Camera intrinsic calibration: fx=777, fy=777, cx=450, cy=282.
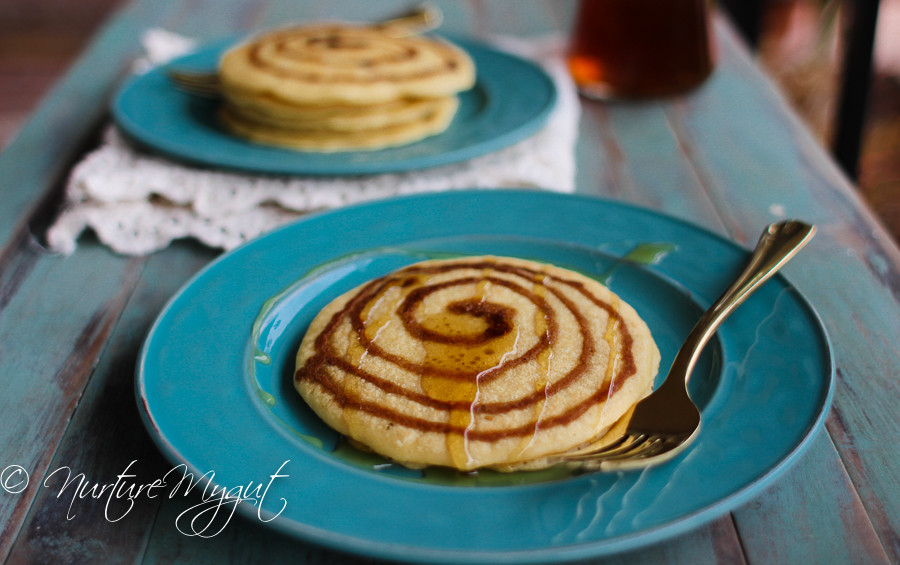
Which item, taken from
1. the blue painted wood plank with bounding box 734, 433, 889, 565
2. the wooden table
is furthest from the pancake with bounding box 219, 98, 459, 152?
the blue painted wood plank with bounding box 734, 433, 889, 565

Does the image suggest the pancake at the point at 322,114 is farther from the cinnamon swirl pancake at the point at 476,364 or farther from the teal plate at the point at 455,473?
the cinnamon swirl pancake at the point at 476,364

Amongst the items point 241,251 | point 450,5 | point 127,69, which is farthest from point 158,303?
point 450,5

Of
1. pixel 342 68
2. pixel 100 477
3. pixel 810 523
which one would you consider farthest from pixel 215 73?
pixel 810 523

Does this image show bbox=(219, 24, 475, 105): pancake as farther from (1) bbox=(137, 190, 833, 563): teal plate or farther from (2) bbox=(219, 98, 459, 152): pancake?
(1) bbox=(137, 190, 833, 563): teal plate

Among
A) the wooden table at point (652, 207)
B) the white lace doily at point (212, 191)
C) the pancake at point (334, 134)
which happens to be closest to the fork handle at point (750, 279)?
the wooden table at point (652, 207)

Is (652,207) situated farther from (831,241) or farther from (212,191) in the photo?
(212,191)

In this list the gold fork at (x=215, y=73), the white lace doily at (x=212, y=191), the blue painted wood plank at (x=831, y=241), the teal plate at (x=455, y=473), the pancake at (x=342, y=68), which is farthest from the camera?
the gold fork at (x=215, y=73)
